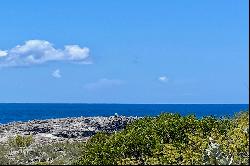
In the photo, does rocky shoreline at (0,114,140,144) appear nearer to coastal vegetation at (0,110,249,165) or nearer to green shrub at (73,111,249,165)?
coastal vegetation at (0,110,249,165)

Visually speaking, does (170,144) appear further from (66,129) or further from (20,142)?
(66,129)

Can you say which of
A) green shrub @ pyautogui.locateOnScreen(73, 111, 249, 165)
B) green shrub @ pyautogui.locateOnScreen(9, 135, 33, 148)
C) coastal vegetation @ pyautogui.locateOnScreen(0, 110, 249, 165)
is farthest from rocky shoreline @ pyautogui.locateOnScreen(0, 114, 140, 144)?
green shrub @ pyautogui.locateOnScreen(73, 111, 249, 165)

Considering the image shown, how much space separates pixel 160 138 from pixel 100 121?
3882cm

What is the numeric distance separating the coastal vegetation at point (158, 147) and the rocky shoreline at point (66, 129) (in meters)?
7.56

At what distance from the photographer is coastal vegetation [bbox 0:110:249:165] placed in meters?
31.5

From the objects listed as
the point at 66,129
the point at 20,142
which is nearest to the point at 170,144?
the point at 20,142

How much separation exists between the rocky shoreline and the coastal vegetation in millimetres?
7559

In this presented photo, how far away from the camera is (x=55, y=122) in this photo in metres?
79.1

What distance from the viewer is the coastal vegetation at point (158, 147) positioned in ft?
103

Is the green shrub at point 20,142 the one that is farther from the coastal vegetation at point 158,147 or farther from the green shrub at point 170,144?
the green shrub at point 170,144

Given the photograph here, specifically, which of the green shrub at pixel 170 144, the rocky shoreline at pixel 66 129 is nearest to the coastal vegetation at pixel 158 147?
the green shrub at pixel 170 144

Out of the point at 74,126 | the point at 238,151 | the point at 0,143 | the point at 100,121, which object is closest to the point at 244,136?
the point at 238,151

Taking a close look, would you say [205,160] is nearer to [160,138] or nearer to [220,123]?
[160,138]

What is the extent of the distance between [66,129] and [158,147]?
32.6 m
